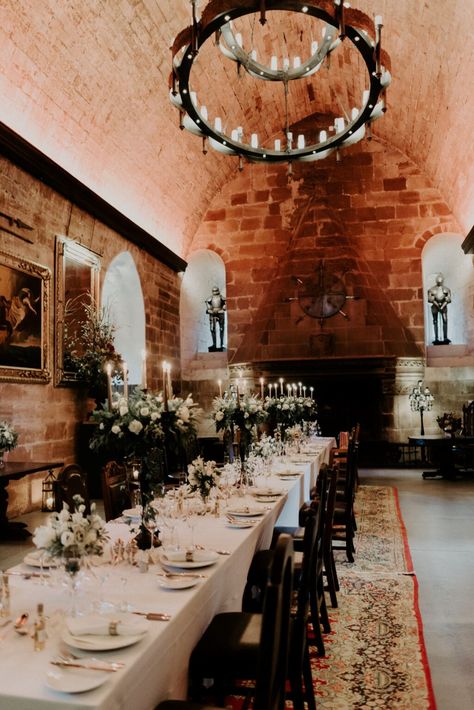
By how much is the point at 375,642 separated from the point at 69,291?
6206 mm

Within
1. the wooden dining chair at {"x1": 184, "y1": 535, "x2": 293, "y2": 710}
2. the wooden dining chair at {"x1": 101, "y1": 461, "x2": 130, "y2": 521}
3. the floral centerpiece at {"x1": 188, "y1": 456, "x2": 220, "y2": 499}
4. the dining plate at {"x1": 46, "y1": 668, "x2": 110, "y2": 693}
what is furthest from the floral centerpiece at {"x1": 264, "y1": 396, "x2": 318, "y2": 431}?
the dining plate at {"x1": 46, "y1": 668, "x2": 110, "y2": 693}

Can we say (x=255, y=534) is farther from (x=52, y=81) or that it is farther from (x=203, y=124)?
(x=52, y=81)

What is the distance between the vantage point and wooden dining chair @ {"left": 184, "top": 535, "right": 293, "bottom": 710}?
169cm

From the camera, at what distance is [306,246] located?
12367 millimetres

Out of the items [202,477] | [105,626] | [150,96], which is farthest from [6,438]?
[150,96]

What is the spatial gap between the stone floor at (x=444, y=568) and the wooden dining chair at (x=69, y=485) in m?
1.86

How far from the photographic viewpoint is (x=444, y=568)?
4.96m

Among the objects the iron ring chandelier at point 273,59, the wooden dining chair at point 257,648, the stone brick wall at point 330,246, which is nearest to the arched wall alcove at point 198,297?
the stone brick wall at point 330,246

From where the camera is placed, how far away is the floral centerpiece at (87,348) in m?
8.18

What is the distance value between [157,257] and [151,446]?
9.36 m

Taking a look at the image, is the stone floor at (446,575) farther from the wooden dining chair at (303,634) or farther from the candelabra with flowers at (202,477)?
the candelabra with flowers at (202,477)

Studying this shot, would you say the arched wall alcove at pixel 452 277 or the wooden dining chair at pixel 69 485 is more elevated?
the arched wall alcove at pixel 452 277

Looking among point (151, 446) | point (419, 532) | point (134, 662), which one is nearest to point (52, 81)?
point (151, 446)

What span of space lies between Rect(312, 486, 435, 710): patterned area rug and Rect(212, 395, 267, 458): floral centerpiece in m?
1.36
